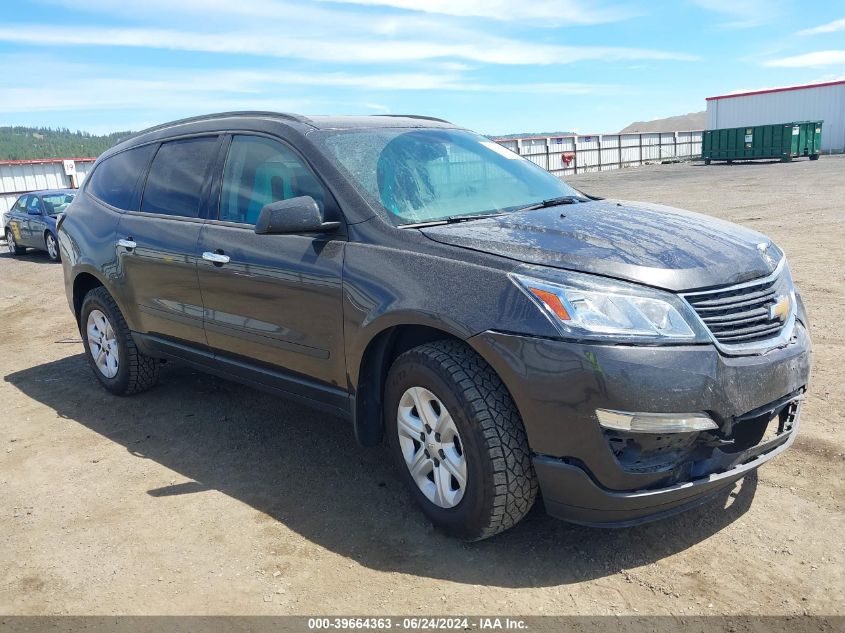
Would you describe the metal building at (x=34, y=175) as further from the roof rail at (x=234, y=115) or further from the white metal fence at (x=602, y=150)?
the roof rail at (x=234, y=115)

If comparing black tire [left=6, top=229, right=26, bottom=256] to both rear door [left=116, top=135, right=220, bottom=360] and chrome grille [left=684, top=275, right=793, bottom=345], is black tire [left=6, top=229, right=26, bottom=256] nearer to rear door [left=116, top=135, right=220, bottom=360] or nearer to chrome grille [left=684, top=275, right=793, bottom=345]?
rear door [left=116, top=135, right=220, bottom=360]

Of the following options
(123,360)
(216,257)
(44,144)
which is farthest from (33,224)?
(44,144)

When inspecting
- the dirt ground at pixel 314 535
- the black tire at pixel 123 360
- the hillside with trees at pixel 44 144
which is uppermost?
the hillside with trees at pixel 44 144

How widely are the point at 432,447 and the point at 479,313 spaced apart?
66 centimetres

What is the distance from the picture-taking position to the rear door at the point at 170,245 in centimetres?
443

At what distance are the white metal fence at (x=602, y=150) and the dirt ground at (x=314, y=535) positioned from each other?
33519mm

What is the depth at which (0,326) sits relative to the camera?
8820 millimetres

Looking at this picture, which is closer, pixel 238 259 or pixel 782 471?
pixel 782 471

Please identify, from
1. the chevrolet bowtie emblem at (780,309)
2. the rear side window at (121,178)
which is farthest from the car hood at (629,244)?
the rear side window at (121,178)

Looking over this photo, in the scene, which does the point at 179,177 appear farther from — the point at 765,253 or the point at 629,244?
the point at 765,253

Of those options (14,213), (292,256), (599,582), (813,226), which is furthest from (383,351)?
(14,213)

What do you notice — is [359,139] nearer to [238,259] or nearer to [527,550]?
[238,259]

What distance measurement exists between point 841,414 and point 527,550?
2.26 metres

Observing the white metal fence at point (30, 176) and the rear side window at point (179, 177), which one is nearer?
the rear side window at point (179, 177)
